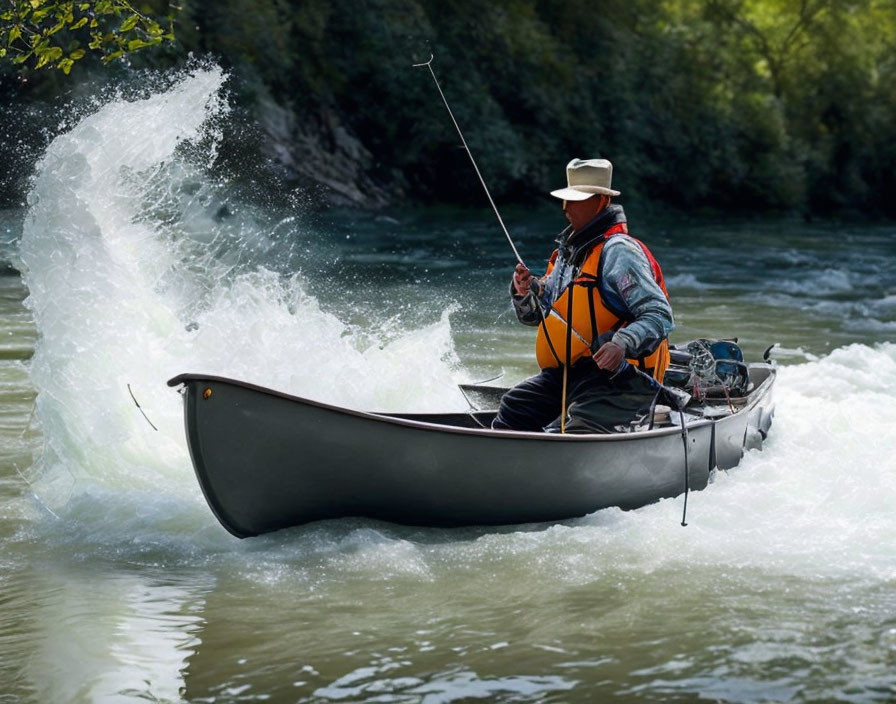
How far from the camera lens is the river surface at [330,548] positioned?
15.8ft

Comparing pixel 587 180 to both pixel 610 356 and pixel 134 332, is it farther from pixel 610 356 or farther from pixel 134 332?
pixel 134 332

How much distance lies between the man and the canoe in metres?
0.29

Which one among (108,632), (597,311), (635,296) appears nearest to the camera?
(108,632)

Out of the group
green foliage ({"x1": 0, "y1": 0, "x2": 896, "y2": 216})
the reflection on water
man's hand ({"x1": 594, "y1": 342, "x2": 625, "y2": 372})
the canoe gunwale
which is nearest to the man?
man's hand ({"x1": 594, "y1": 342, "x2": 625, "y2": 372})

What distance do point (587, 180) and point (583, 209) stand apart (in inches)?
5.6

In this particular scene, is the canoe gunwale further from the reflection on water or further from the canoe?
the reflection on water

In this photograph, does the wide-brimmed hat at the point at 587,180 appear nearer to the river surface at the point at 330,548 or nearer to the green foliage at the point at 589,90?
the river surface at the point at 330,548

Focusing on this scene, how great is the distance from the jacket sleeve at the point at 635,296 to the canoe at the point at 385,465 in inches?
17.6

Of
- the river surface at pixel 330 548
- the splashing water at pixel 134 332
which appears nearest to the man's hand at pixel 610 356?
the river surface at pixel 330 548

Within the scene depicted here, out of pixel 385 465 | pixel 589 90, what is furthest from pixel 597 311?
pixel 589 90

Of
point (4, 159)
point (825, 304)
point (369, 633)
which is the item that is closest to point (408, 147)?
point (4, 159)

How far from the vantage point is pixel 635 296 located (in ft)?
20.8

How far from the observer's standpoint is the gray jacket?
6270mm

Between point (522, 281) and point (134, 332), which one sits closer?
point (522, 281)
